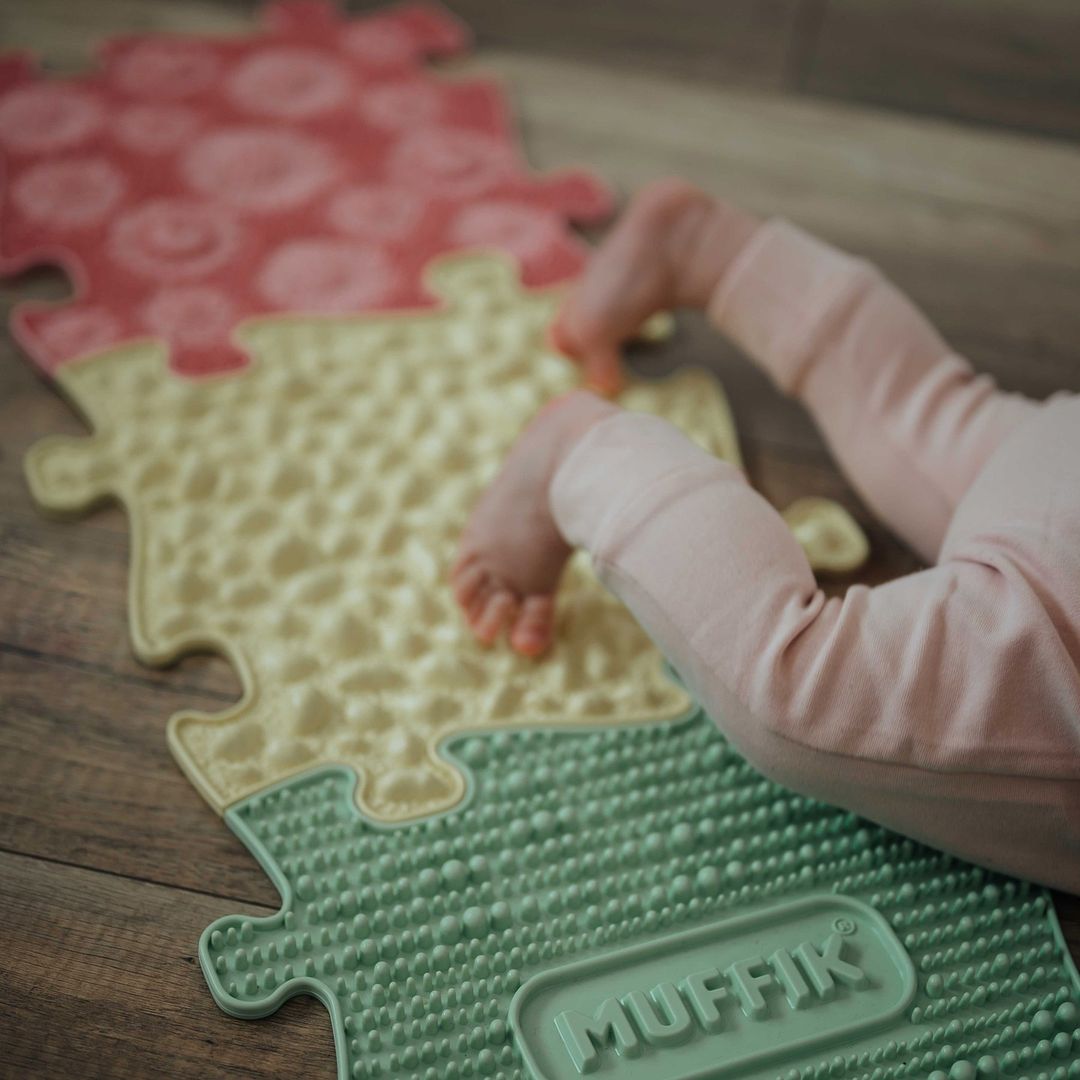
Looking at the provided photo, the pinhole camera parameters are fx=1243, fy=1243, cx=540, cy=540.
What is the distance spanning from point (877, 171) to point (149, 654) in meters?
0.91

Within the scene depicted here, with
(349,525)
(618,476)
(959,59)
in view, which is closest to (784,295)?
(618,476)

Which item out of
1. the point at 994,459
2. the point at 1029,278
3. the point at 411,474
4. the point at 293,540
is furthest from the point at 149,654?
the point at 1029,278

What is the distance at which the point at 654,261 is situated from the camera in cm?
101

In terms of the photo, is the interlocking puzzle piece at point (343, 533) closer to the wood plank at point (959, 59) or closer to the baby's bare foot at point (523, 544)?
A: the baby's bare foot at point (523, 544)

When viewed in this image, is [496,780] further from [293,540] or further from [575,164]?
[575,164]

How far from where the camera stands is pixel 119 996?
0.71m

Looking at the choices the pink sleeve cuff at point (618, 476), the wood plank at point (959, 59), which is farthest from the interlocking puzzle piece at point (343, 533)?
the wood plank at point (959, 59)

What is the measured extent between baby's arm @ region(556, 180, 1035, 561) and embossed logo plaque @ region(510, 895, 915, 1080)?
0.31 metres

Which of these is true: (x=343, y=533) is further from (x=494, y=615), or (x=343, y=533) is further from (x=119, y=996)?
(x=119, y=996)

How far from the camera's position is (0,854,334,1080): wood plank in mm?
685

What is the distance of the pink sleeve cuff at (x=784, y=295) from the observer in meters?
0.95

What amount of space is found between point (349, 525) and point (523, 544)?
158 millimetres

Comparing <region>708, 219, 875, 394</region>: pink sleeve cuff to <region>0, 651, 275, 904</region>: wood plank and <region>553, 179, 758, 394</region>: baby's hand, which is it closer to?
<region>553, 179, 758, 394</region>: baby's hand

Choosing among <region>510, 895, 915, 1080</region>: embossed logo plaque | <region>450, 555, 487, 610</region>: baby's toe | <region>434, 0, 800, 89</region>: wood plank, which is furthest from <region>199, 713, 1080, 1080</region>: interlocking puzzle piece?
<region>434, 0, 800, 89</region>: wood plank
